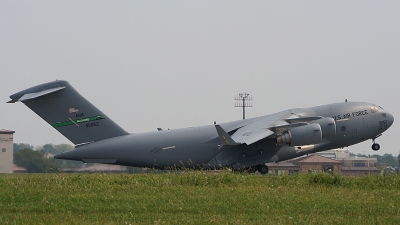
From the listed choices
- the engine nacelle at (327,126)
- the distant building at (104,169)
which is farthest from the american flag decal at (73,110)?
the engine nacelle at (327,126)

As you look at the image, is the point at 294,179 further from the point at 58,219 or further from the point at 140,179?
the point at 58,219

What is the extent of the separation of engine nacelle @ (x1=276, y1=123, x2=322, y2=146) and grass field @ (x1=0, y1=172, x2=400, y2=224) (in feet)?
20.8

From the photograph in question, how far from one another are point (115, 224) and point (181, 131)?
15016mm

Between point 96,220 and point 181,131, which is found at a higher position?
point 181,131

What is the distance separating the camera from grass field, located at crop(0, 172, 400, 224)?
32.8 ft

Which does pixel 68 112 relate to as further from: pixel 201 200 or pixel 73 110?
pixel 201 200

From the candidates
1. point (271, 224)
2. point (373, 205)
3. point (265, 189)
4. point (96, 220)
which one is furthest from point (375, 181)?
point (96, 220)

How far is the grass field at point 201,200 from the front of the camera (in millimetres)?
9992

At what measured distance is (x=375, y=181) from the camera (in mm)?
15898

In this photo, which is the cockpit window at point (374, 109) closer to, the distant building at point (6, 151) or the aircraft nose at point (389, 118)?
the aircraft nose at point (389, 118)

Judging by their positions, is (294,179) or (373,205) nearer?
(373,205)

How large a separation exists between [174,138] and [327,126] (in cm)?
591

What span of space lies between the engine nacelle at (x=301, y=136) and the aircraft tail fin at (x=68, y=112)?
6549 millimetres

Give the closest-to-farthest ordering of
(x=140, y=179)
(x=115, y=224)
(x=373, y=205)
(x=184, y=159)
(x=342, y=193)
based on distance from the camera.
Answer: (x=115, y=224), (x=373, y=205), (x=342, y=193), (x=140, y=179), (x=184, y=159)
